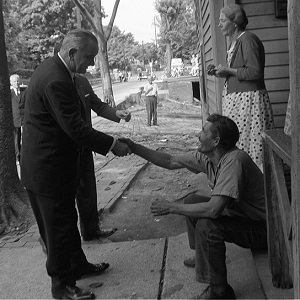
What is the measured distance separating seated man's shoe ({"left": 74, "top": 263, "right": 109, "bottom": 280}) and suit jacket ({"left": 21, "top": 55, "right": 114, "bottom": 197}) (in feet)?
2.59

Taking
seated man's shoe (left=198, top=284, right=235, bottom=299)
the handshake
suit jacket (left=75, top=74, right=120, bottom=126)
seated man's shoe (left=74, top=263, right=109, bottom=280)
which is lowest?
seated man's shoe (left=74, top=263, right=109, bottom=280)

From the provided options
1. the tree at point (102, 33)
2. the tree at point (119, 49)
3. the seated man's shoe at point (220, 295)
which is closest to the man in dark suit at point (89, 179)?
the seated man's shoe at point (220, 295)

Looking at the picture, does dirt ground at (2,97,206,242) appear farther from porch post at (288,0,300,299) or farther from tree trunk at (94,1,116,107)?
tree trunk at (94,1,116,107)

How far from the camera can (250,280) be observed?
11.8 feet

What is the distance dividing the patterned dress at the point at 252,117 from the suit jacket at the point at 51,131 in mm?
1826

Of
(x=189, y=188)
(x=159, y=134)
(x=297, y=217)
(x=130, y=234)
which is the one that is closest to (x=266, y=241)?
(x=297, y=217)

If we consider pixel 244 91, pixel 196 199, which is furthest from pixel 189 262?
pixel 244 91

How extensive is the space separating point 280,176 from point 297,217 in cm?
71

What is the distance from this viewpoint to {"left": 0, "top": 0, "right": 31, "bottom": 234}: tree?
5.89 metres

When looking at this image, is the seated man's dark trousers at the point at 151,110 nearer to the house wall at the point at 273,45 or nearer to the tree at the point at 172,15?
the house wall at the point at 273,45

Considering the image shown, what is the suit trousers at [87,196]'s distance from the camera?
4.75 m

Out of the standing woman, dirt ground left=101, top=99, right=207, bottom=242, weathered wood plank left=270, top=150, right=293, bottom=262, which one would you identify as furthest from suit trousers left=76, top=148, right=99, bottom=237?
weathered wood plank left=270, top=150, right=293, bottom=262

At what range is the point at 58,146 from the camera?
3.49m

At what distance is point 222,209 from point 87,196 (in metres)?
1.95
